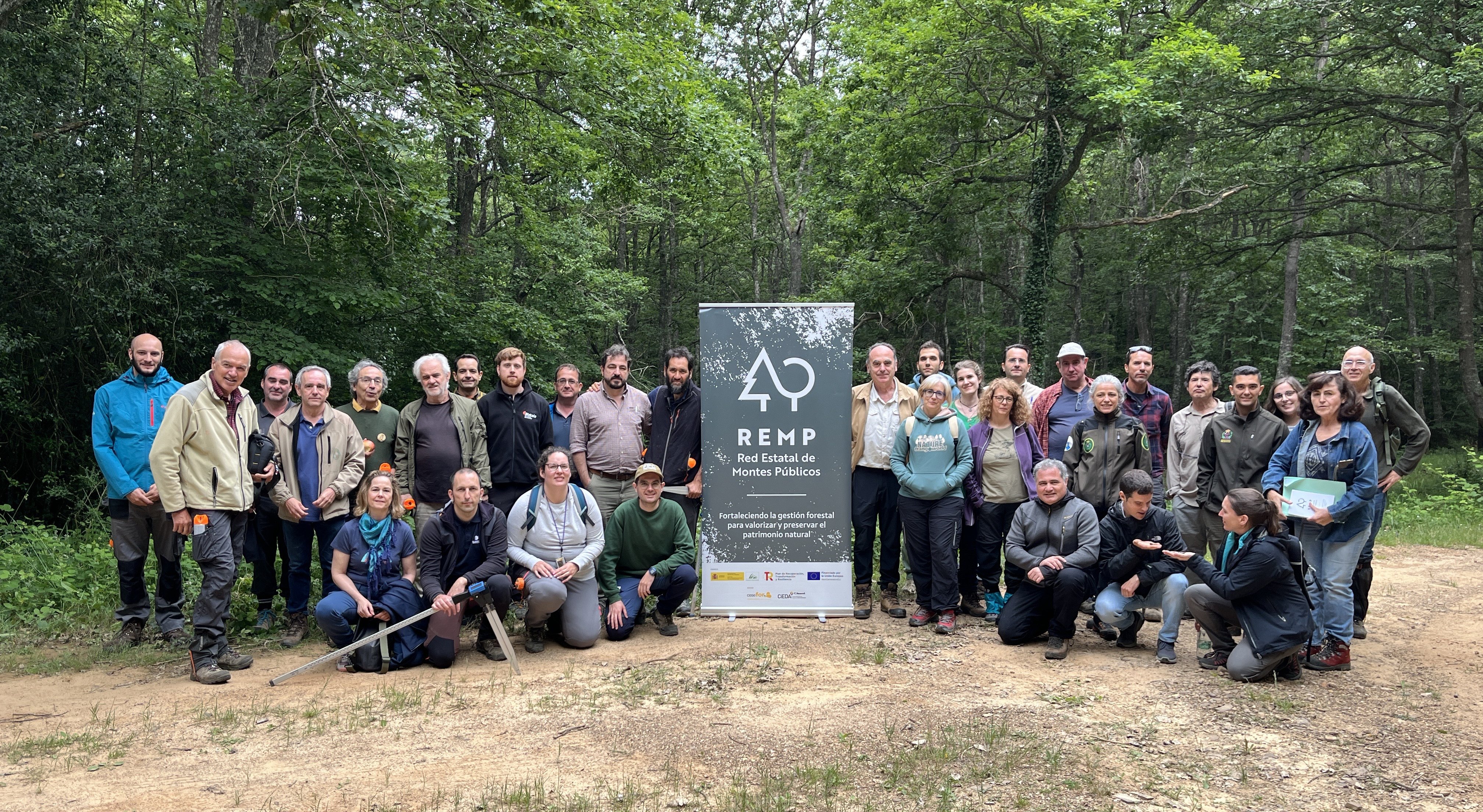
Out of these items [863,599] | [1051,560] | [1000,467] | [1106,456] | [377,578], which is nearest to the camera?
[377,578]

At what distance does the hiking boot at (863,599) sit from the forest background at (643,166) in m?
5.29

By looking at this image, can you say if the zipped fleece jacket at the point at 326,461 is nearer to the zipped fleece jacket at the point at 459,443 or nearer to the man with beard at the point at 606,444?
the zipped fleece jacket at the point at 459,443

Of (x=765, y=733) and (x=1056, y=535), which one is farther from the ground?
(x=1056, y=535)

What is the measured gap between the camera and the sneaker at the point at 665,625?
582 cm

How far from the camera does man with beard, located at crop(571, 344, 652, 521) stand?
613 centimetres

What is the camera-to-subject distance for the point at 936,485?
581 cm

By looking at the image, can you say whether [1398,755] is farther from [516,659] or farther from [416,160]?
[416,160]

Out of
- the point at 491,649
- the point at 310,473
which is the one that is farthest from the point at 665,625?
the point at 310,473

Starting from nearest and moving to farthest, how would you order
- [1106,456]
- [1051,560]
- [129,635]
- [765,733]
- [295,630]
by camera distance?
[765,733] → [1051,560] → [129,635] → [295,630] → [1106,456]

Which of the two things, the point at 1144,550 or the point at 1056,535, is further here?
the point at 1056,535

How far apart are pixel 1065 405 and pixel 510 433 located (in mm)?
3863

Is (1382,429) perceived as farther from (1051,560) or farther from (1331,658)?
(1051,560)

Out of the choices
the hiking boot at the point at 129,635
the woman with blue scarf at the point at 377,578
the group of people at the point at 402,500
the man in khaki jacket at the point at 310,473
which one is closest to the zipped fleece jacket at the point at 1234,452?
the group of people at the point at 402,500

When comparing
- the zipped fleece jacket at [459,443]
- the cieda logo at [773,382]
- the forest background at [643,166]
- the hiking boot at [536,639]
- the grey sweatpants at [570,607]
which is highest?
the forest background at [643,166]
